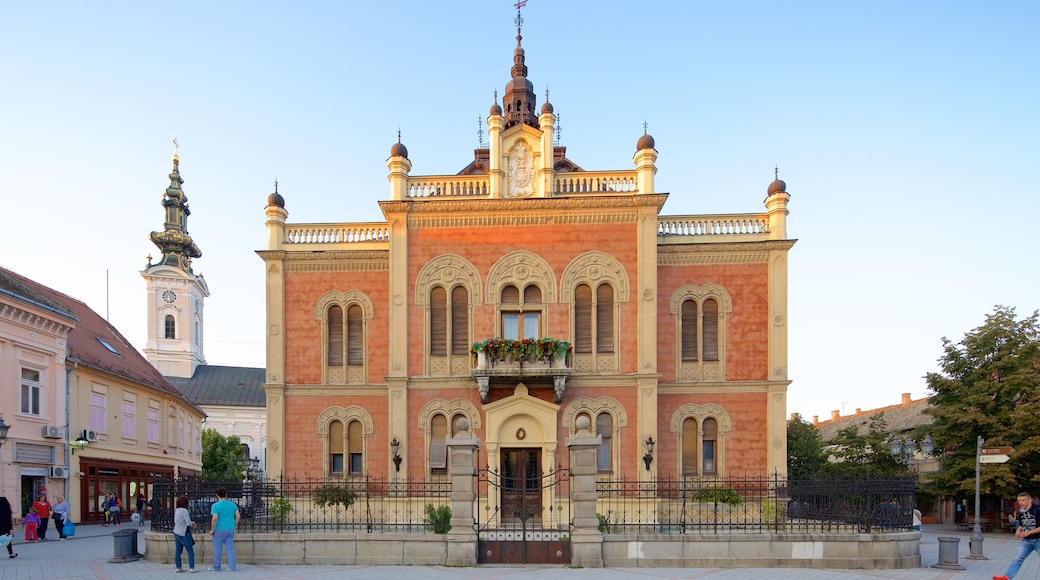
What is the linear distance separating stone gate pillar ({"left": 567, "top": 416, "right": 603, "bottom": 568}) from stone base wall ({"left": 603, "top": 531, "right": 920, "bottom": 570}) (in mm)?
350

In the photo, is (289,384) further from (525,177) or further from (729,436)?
(729,436)

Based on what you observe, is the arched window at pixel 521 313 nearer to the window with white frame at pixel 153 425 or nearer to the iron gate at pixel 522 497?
the iron gate at pixel 522 497

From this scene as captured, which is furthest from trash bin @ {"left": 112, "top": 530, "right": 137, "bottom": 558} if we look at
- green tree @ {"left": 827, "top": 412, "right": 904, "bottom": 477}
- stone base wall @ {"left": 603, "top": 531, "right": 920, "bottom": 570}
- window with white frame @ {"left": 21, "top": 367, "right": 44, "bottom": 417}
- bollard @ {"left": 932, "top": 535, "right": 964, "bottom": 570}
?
green tree @ {"left": 827, "top": 412, "right": 904, "bottom": 477}

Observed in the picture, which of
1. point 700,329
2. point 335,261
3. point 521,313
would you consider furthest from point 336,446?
point 700,329

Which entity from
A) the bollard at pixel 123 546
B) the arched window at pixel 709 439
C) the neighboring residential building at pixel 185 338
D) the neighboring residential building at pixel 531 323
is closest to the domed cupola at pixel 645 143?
the neighboring residential building at pixel 531 323

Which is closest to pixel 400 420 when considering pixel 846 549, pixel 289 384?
pixel 289 384

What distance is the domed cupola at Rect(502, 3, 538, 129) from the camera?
35.0 metres

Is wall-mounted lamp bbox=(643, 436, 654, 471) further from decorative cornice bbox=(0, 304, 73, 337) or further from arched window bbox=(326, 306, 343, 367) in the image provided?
decorative cornice bbox=(0, 304, 73, 337)

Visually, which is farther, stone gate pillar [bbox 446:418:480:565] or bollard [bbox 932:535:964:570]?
bollard [bbox 932:535:964:570]

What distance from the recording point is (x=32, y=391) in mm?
28578

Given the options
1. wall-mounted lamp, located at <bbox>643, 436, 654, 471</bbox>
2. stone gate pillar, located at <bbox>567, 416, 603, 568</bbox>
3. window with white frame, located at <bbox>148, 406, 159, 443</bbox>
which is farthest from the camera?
window with white frame, located at <bbox>148, 406, 159, 443</bbox>

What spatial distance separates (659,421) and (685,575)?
11963 millimetres

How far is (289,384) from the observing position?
2789 cm

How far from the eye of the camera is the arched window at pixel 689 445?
27.0m
